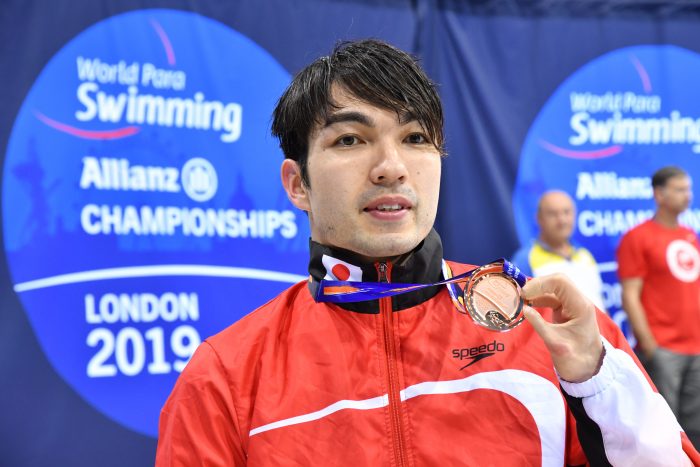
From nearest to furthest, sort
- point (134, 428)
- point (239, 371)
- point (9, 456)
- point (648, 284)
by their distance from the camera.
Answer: point (239, 371)
point (9, 456)
point (134, 428)
point (648, 284)

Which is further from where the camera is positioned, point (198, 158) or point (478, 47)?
point (478, 47)

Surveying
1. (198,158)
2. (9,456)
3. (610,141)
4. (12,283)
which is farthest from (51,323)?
(610,141)

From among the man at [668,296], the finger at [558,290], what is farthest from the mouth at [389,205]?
the man at [668,296]

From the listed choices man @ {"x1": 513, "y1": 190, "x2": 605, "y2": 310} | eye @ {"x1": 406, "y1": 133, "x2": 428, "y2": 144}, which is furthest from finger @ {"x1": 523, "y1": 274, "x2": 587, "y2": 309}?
man @ {"x1": 513, "y1": 190, "x2": 605, "y2": 310}

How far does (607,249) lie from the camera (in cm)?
463

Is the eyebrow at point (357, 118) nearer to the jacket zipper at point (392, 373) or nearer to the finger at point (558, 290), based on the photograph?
the jacket zipper at point (392, 373)

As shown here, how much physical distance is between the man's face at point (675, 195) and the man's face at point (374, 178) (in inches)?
125

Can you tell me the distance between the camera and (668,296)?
4.07m

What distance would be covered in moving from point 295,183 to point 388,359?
39cm

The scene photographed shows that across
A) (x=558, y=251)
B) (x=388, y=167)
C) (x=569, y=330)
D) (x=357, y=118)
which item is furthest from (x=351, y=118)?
(x=558, y=251)

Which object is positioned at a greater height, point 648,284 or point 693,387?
point 648,284

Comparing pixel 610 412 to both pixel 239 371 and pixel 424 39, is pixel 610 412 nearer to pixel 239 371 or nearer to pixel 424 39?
pixel 239 371

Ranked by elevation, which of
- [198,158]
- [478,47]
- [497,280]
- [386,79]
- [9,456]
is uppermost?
[478,47]

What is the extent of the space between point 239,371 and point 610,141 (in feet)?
12.5
